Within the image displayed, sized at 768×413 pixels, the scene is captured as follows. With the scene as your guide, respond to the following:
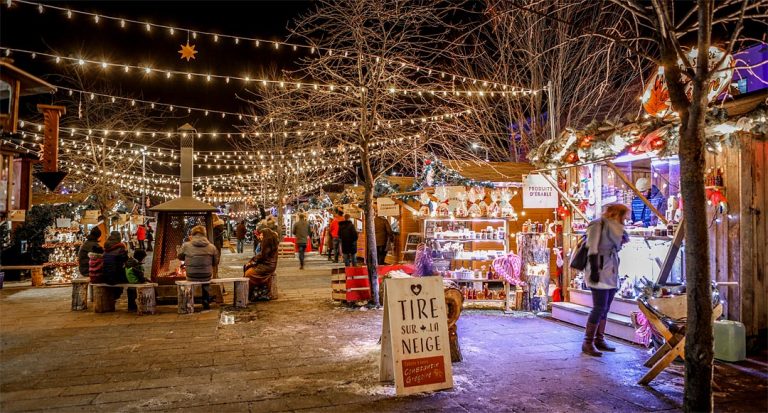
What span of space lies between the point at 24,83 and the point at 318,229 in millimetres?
23366

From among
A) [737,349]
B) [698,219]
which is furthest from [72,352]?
[737,349]

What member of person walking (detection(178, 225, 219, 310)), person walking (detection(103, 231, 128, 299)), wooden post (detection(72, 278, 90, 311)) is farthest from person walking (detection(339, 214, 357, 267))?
wooden post (detection(72, 278, 90, 311))

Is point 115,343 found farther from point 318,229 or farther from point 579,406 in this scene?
point 318,229

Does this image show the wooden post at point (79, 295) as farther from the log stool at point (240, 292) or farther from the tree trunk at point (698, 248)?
the tree trunk at point (698, 248)

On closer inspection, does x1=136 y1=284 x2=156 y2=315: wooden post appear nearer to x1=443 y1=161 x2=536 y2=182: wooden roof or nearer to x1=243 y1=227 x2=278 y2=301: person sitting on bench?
x1=243 y1=227 x2=278 y2=301: person sitting on bench

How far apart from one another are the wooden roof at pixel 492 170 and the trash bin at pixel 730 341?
7.32 meters

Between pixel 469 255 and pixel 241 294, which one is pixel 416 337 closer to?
pixel 469 255

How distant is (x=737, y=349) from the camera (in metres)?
6.07

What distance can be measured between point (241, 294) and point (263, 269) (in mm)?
855

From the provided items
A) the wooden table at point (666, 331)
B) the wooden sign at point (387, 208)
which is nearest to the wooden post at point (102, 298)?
the wooden sign at point (387, 208)

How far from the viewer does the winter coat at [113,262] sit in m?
9.78

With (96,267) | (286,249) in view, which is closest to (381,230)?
(96,267)

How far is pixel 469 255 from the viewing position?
35.1 ft

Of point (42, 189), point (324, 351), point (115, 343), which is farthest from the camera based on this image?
point (42, 189)
